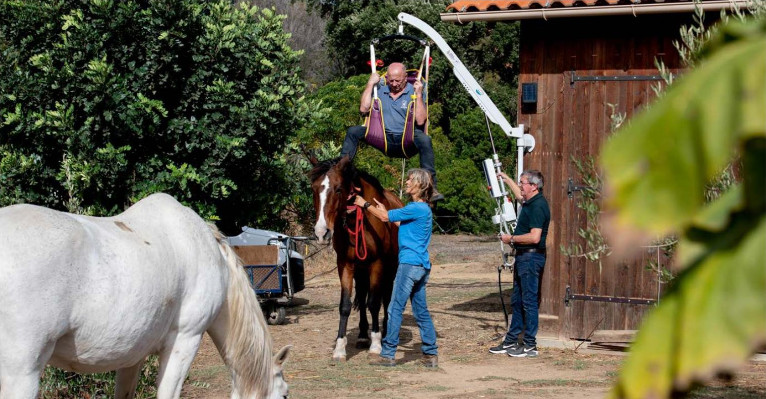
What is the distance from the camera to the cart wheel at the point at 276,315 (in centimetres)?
1187

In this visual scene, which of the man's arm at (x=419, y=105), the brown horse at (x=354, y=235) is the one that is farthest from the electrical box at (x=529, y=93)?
the brown horse at (x=354, y=235)

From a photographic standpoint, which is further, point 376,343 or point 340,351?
point 376,343

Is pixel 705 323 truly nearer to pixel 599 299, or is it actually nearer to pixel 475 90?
pixel 599 299

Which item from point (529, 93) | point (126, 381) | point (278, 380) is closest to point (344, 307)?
point (529, 93)

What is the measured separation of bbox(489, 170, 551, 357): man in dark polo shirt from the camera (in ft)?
30.4

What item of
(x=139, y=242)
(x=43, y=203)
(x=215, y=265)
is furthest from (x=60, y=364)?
(x=43, y=203)

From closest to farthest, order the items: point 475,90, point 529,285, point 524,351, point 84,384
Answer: point 84,384 → point 529,285 → point 524,351 → point 475,90

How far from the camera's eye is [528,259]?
9.54 metres

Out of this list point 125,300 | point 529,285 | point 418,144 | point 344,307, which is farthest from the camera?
point 418,144

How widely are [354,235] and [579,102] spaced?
105 inches

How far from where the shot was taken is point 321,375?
870cm

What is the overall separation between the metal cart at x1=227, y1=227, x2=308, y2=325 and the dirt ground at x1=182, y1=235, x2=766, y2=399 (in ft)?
1.07

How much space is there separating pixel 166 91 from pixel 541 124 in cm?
404

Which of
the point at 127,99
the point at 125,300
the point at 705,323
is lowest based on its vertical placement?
the point at 125,300
